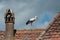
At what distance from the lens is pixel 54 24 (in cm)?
3269

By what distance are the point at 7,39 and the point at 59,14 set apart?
685 centimetres

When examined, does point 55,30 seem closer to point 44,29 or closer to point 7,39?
point 44,29

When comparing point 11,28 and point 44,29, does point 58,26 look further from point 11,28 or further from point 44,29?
point 11,28

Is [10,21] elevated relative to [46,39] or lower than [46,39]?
elevated

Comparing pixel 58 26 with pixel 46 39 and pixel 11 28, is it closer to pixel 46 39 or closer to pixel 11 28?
pixel 46 39

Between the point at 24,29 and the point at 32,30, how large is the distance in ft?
3.27

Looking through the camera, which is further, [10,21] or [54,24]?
[10,21]

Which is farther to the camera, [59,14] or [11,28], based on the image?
[11,28]

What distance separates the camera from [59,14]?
108 ft

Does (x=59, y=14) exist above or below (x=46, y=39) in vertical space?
above

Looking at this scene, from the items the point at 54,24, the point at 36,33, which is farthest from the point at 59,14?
the point at 36,33

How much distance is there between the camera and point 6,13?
36.1 meters

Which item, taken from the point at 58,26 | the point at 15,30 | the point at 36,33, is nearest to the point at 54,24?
the point at 58,26

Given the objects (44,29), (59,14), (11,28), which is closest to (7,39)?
(11,28)
